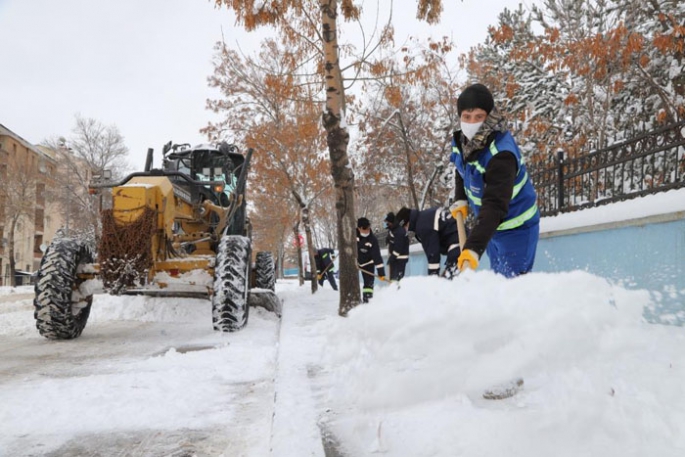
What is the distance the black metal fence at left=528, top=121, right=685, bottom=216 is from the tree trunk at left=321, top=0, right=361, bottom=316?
2.93 metres

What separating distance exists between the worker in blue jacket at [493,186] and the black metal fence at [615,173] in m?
2.78

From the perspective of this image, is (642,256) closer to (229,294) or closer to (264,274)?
(229,294)

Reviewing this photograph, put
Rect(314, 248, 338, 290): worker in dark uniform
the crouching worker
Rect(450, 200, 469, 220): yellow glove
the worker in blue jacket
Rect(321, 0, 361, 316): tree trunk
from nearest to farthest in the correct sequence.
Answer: the worker in blue jacket, Rect(450, 200, 469, 220): yellow glove, Rect(321, 0, 361, 316): tree trunk, the crouching worker, Rect(314, 248, 338, 290): worker in dark uniform

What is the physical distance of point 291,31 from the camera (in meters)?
10.2

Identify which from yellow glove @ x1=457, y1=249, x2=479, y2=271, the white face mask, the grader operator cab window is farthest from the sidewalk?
the grader operator cab window

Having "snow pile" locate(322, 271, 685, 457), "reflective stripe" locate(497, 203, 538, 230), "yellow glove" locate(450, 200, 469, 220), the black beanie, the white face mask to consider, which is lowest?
"snow pile" locate(322, 271, 685, 457)

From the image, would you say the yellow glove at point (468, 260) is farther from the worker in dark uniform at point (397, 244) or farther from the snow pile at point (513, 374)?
the worker in dark uniform at point (397, 244)

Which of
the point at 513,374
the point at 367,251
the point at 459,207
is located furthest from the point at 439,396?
the point at 367,251

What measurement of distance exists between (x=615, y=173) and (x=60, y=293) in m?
6.81

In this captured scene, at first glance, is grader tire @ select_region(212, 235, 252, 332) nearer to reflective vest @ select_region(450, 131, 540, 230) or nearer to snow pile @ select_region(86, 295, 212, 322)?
snow pile @ select_region(86, 295, 212, 322)

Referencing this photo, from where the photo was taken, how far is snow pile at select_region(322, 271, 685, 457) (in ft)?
6.79

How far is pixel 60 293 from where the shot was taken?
20.3 feet

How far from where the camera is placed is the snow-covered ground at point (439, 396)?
2143mm

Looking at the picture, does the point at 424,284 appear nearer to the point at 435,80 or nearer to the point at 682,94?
the point at 682,94
